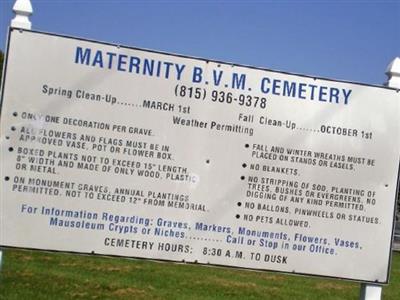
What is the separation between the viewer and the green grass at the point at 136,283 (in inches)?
333

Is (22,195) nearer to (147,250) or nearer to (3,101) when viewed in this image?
(3,101)

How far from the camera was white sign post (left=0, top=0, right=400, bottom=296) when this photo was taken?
15.3 ft

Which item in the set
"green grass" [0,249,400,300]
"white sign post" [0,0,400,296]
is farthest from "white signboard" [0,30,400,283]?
"green grass" [0,249,400,300]

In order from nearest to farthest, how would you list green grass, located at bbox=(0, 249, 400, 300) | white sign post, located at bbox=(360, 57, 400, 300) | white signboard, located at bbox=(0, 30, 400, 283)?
1. white signboard, located at bbox=(0, 30, 400, 283)
2. white sign post, located at bbox=(360, 57, 400, 300)
3. green grass, located at bbox=(0, 249, 400, 300)

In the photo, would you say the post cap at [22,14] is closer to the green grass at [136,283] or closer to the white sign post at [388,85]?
the white sign post at [388,85]

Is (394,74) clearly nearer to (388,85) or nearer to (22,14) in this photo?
(388,85)

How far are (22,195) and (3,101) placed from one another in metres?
0.66

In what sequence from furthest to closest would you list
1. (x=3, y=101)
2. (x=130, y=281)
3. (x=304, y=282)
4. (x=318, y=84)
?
1. (x=304, y=282)
2. (x=130, y=281)
3. (x=318, y=84)
4. (x=3, y=101)

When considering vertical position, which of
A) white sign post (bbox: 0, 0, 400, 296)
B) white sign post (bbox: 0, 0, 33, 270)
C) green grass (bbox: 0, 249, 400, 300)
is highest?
white sign post (bbox: 0, 0, 33, 270)

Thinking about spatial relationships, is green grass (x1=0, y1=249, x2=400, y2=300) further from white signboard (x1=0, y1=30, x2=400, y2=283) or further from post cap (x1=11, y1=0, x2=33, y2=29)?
post cap (x1=11, y1=0, x2=33, y2=29)

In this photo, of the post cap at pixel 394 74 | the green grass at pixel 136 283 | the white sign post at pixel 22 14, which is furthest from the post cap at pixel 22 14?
the green grass at pixel 136 283

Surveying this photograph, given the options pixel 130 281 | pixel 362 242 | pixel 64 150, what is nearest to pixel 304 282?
pixel 130 281

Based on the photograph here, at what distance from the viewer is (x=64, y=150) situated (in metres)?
4.68

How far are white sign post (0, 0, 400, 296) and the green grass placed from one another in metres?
3.36
